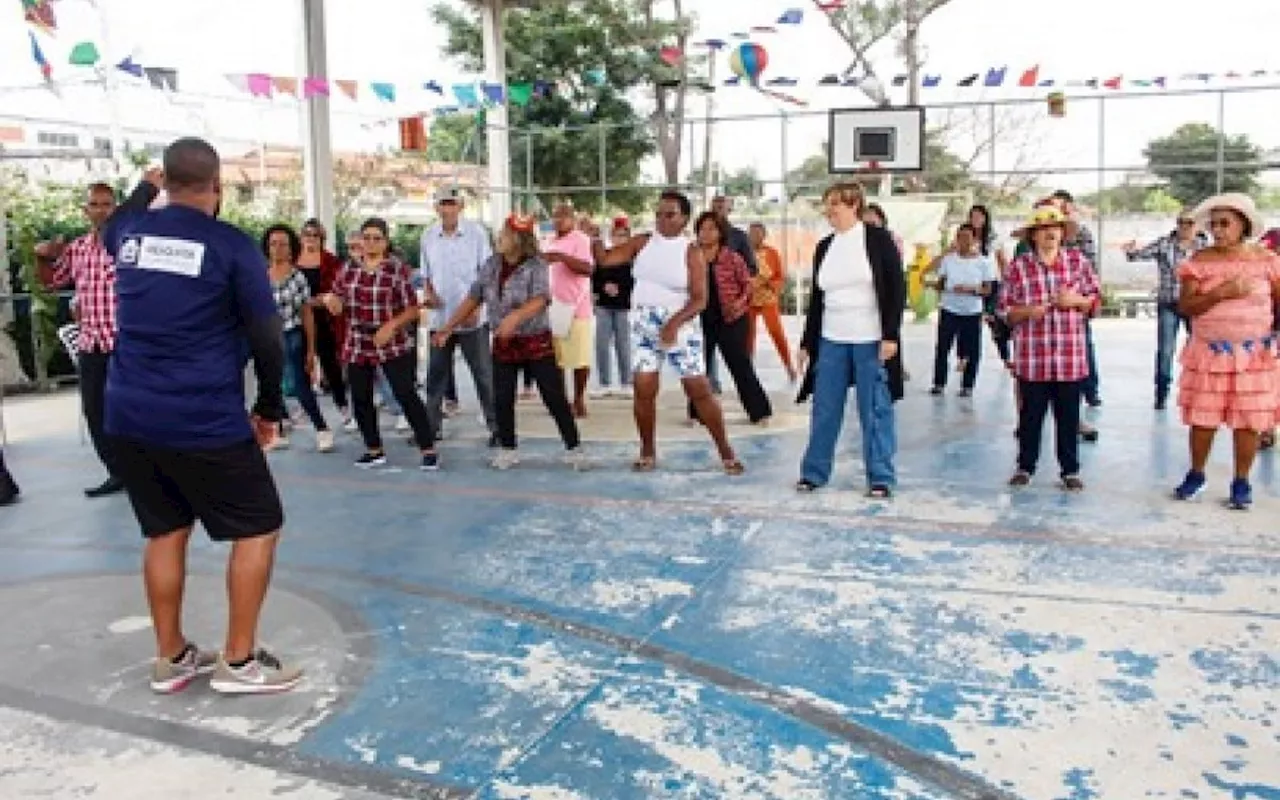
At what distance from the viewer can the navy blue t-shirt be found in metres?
3.20

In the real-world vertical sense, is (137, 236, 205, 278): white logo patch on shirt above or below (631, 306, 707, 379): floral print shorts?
above

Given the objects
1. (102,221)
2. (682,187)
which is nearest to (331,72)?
(682,187)

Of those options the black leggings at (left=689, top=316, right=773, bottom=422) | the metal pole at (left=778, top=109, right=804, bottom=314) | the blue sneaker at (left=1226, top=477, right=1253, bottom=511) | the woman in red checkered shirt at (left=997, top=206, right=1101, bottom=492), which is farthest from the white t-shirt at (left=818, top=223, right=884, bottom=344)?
the metal pole at (left=778, top=109, right=804, bottom=314)

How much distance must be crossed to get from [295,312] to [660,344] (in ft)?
8.57

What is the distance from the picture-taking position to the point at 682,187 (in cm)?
1667

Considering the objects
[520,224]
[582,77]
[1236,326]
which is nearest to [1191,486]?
[1236,326]

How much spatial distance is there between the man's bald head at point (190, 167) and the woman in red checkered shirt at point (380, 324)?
319cm

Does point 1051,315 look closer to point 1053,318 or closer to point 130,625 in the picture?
point 1053,318

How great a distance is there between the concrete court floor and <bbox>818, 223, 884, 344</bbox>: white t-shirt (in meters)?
0.87

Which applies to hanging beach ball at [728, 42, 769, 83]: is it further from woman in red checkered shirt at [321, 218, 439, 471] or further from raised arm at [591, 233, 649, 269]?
woman in red checkered shirt at [321, 218, 439, 471]

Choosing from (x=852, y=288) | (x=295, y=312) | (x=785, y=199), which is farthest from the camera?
(x=785, y=199)

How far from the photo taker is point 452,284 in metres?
7.56

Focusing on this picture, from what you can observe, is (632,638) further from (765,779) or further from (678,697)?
(765,779)

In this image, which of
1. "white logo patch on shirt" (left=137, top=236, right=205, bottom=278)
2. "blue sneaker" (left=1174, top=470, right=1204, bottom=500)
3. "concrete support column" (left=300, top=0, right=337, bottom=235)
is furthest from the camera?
"concrete support column" (left=300, top=0, right=337, bottom=235)
